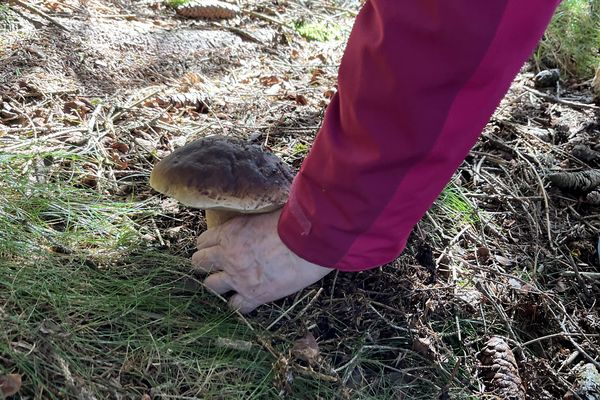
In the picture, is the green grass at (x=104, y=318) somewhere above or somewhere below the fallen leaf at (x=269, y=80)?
above

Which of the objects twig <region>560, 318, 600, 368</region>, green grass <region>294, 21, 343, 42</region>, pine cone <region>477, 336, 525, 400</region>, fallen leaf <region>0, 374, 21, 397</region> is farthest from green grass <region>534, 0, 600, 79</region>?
fallen leaf <region>0, 374, 21, 397</region>

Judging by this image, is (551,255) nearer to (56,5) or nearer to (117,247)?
(117,247)

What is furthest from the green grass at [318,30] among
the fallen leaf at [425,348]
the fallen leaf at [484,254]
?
the fallen leaf at [425,348]

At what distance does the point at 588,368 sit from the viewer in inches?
67.0

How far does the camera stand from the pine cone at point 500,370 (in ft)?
5.04

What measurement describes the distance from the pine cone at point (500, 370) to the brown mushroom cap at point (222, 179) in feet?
2.45

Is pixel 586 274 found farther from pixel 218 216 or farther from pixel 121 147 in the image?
pixel 121 147

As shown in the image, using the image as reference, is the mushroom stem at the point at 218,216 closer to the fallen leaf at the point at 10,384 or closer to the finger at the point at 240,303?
the finger at the point at 240,303

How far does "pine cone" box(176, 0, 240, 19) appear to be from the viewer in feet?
11.4

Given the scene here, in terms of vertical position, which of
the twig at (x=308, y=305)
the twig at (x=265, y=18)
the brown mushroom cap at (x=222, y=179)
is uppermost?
the brown mushroom cap at (x=222, y=179)

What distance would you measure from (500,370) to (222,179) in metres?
0.93

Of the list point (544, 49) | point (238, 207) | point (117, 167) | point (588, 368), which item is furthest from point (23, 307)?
point (544, 49)

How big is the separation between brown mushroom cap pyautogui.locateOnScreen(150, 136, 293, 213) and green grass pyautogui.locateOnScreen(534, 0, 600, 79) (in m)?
2.86

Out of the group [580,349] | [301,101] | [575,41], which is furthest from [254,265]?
[575,41]
